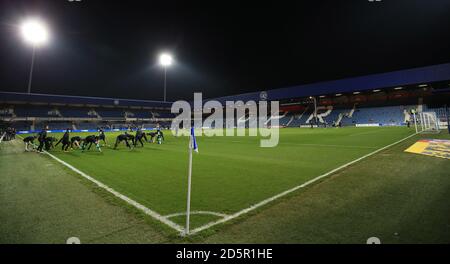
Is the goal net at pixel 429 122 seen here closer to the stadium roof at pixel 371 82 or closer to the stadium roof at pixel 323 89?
the stadium roof at pixel 371 82

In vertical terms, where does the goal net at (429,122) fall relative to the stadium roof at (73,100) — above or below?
below

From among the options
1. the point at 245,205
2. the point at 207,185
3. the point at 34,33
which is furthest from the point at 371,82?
the point at 34,33

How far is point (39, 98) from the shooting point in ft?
191

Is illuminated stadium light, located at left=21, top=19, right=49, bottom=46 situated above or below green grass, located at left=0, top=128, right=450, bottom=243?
above

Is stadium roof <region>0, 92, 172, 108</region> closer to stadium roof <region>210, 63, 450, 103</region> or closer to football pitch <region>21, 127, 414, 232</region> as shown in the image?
stadium roof <region>210, 63, 450, 103</region>

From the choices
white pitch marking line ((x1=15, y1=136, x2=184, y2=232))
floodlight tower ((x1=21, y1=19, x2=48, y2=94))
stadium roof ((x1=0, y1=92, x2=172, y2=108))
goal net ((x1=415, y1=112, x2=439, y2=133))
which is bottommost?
white pitch marking line ((x1=15, y1=136, x2=184, y2=232))

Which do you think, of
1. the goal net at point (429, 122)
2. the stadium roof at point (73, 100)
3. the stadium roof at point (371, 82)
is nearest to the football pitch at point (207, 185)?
the goal net at point (429, 122)

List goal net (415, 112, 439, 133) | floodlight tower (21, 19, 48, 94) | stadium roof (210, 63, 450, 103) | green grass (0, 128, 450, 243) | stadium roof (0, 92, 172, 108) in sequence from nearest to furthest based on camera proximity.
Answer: green grass (0, 128, 450, 243) < goal net (415, 112, 439, 133) < floodlight tower (21, 19, 48, 94) < stadium roof (210, 63, 450, 103) < stadium roof (0, 92, 172, 108)

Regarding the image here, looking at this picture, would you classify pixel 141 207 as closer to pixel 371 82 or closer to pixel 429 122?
pixel 429 122

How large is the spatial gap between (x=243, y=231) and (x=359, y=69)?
130 ft

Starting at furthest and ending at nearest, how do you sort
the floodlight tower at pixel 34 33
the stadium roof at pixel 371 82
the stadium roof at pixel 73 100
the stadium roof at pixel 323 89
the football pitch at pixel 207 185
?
the stadium roof at pixel 73 100 < the stadium roof at pixel 323 89 < the stadium roof at pixel 371 82 < the floodlight tower at pixel 34 33 < the football pitch at pixel 207 185

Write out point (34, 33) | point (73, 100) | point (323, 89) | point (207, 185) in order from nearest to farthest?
point (207, 185), point (34, 33), point (323, 89), point (73, 100)

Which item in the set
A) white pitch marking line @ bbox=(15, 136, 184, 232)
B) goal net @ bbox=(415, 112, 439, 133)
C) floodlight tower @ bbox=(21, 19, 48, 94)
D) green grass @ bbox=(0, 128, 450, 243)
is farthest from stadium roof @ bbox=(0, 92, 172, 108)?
goal net @ bbox=(415, 112, 439, 133)
